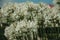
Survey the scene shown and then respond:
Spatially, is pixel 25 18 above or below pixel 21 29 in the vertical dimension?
above

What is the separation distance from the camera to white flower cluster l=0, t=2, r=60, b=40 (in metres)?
10.2

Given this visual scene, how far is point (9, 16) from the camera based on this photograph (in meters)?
12.1

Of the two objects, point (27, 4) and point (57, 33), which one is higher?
point (27, 4)

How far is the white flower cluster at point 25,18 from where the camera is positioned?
33.5 ft

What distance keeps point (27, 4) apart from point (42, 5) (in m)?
0.64

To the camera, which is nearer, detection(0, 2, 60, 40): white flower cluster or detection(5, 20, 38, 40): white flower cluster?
detection(5, 20, 38, 40): white flower cluster

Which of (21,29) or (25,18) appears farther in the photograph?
(25,18)

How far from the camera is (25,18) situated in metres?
10.9

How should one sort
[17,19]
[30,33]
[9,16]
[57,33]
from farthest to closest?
1. [57,33]
2. [9,16]
3. [17,19]
4. [30,33]

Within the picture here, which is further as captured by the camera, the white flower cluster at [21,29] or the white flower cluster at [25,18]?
the white flower cluster at [25,18]

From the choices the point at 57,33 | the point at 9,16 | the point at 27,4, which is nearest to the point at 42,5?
the point at 27,4

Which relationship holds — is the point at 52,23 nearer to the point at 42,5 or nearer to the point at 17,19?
the point at 42,5

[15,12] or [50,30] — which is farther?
[50,30]

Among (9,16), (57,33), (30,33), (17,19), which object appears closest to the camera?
(30,33)
